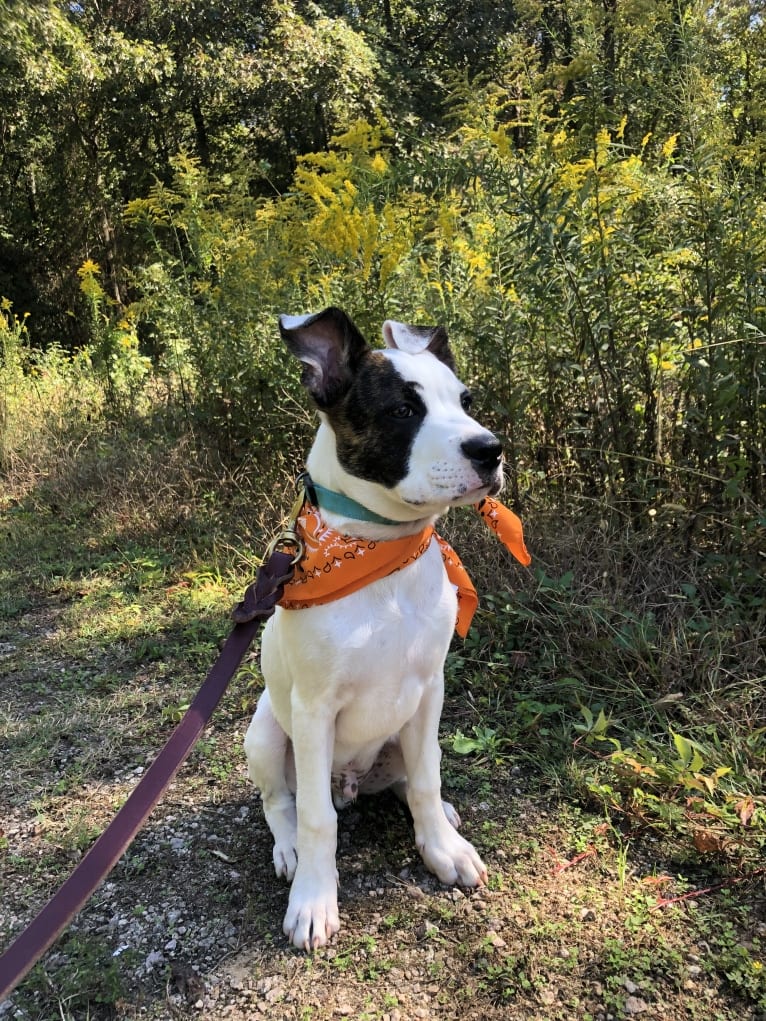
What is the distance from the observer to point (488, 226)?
3811 mm

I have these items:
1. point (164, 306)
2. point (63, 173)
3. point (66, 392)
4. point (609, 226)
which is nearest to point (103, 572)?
point (164, 306)

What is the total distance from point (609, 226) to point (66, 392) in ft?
21.8

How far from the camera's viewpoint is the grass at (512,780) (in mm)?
1894

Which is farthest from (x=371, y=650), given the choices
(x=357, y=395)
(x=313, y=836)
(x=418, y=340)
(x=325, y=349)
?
(x=418, y=340)

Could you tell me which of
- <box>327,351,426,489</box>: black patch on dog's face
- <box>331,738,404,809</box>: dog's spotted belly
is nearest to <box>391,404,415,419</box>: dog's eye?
<box>327,351,426,489</box>: black patch on dog's face

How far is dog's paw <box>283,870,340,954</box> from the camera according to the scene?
6.52ft

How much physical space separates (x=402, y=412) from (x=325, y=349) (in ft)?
1.00

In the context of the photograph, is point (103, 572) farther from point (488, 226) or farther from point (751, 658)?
point (751, 658)

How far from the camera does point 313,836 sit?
6.57 feet

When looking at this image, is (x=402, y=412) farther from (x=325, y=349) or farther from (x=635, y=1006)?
(x=635, y=1006)

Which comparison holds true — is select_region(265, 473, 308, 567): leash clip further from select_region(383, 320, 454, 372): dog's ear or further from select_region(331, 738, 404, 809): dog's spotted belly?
select_region(331, 738, 404, 809): dog's spotted belly

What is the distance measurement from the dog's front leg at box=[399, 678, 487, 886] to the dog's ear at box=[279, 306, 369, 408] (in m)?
0.91

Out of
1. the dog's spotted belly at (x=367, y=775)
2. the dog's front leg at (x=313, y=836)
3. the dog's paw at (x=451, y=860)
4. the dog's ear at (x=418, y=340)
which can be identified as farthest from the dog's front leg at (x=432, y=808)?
the dog's ear at (x=418, y=340)

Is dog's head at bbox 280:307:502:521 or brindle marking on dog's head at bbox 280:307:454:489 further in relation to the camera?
brindle marking on dog's head at bbox 280:307:454:489
